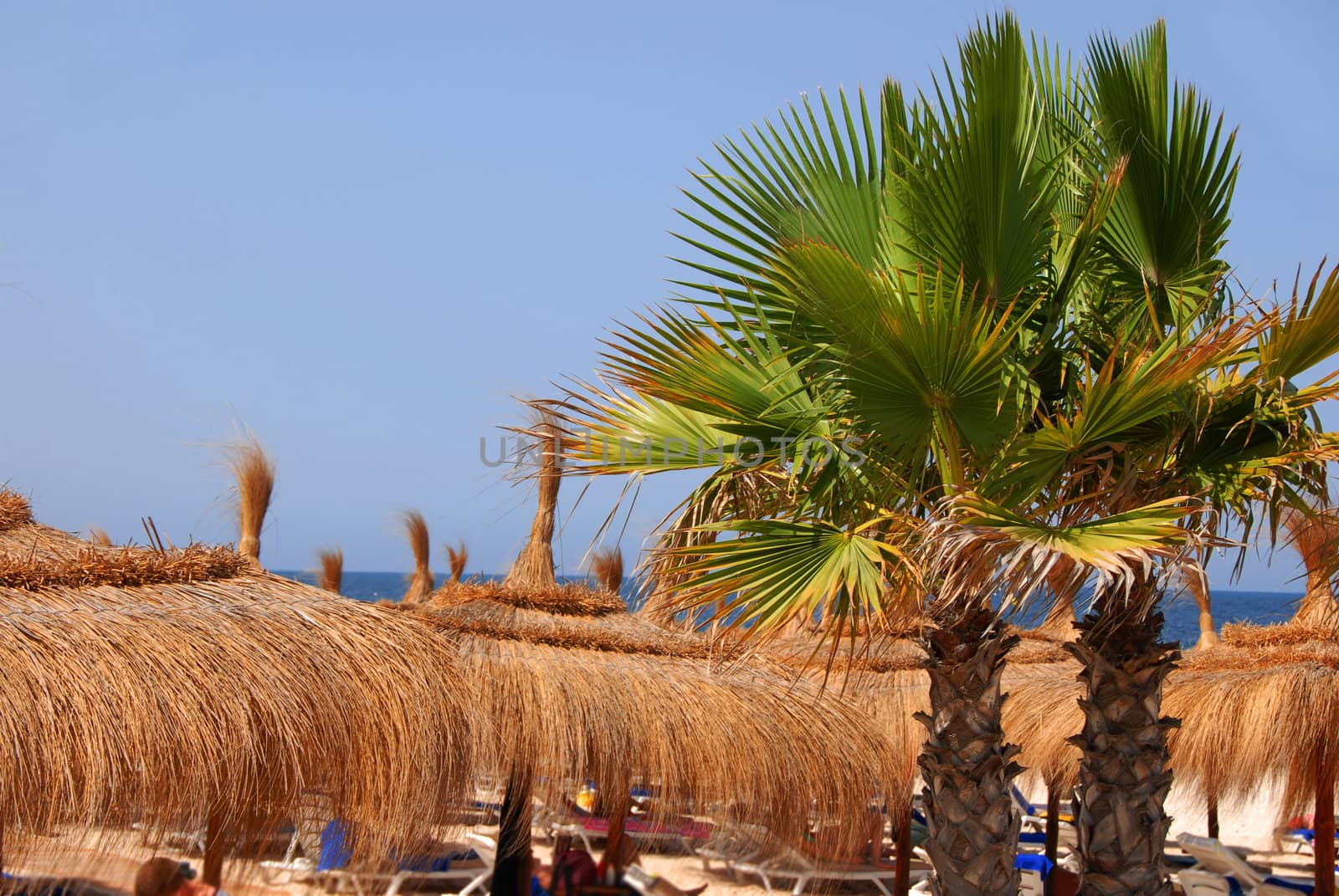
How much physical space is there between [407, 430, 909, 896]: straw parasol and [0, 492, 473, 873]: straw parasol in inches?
40.0

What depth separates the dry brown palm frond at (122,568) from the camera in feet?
12.0

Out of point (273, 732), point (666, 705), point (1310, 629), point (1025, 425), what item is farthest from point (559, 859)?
point (1310, 629)

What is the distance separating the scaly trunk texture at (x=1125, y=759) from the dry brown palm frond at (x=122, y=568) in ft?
11.2

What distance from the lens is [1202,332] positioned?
3.53 metres

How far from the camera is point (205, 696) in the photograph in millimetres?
3592

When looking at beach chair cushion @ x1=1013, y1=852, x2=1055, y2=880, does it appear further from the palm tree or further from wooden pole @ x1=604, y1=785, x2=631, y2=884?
the palm tree

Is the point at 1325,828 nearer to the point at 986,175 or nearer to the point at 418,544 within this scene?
the point at 986,175

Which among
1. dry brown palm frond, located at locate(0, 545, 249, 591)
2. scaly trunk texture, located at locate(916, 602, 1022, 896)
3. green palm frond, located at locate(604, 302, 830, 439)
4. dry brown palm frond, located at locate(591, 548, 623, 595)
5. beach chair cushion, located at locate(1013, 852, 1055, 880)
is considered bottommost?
beach chair cushion, located at locate(1013, 852, 1055, 880)

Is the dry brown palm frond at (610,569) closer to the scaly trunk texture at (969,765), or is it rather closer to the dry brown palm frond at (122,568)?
the dry brown palm frond at (122,568)

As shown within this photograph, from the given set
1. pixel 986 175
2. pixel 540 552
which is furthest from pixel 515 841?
pixel 986 175

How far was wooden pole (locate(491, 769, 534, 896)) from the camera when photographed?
5.84m

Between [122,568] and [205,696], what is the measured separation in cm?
66

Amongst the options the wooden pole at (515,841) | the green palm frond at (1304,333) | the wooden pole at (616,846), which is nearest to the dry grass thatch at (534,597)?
the wooden pole at (515,841)

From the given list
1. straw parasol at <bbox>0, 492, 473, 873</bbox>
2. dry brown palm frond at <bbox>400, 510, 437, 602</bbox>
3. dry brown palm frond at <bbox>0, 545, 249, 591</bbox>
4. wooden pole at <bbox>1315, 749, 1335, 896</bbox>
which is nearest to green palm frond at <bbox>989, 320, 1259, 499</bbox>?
straw parasol at <bbox>0, 492, 473, 873</bbox>
